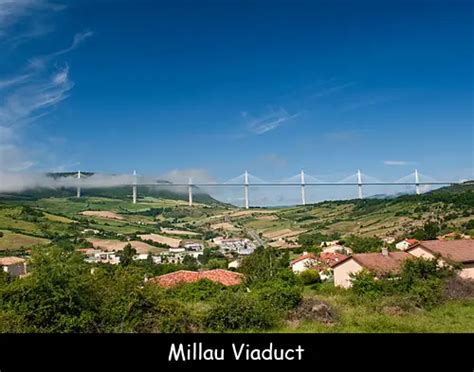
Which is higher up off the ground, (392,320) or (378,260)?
(378,260)

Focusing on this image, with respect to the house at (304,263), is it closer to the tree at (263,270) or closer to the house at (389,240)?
the tree at (263,270)

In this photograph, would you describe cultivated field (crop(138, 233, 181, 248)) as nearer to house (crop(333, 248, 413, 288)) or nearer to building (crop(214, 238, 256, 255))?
building (crop(214, 238, 256, 255))

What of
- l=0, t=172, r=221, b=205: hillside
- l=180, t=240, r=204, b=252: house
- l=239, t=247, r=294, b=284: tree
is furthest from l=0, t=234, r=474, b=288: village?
l=0, t=172, r=221, b=205: hillside

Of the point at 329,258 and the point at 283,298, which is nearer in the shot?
the point at 283,298

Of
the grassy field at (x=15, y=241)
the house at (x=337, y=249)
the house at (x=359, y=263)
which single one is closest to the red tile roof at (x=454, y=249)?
the house at (x=359, y=263)

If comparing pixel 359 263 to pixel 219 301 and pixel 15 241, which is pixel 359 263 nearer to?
pixel 219 301

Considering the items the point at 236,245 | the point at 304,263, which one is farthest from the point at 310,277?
the point at 236,245
